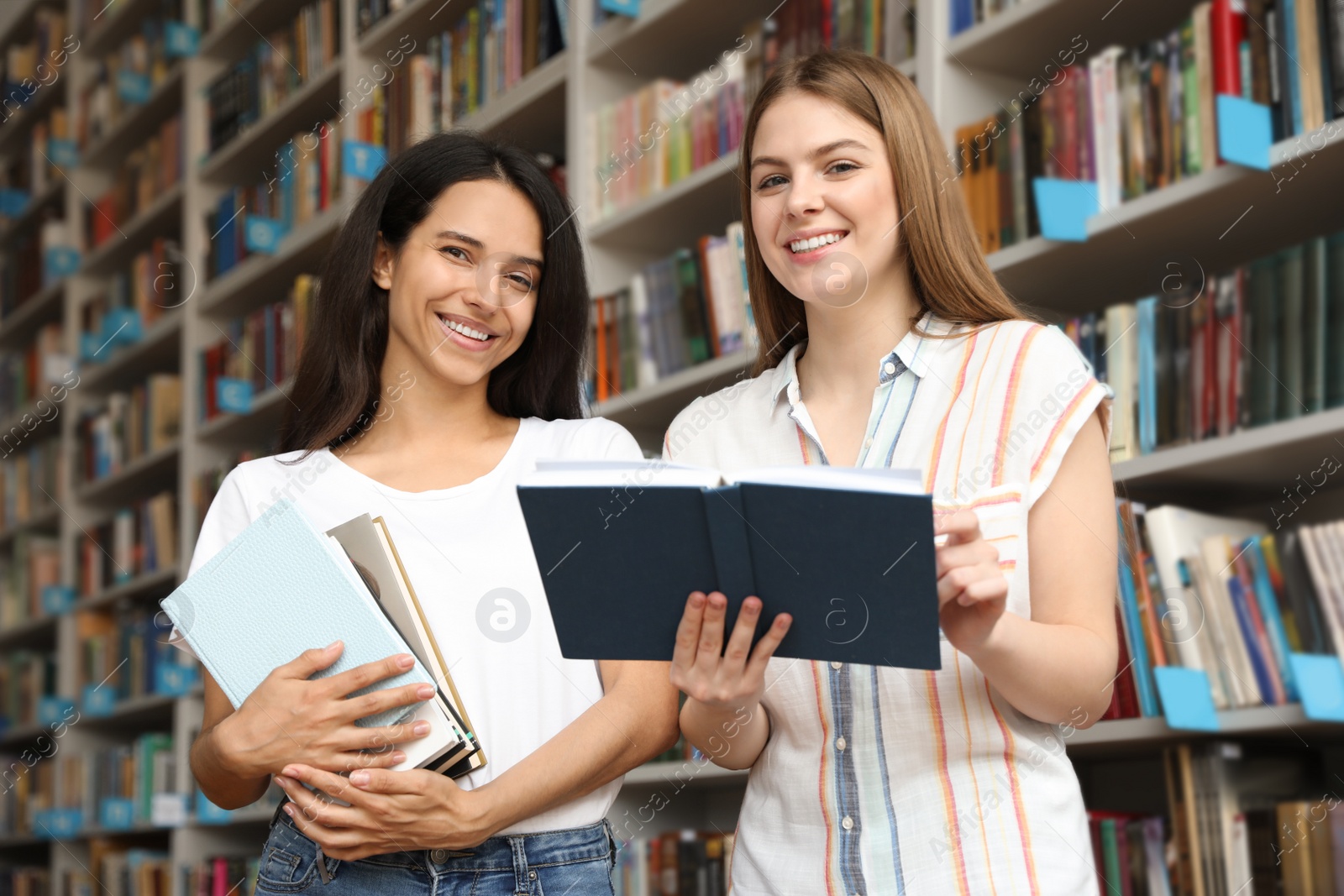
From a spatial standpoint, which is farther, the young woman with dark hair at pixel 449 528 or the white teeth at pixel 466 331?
the white teeth at pixel 466 331

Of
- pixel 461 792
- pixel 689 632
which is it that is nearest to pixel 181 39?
pixel 461 792

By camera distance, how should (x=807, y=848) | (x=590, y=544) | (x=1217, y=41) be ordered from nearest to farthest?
(x=590, y=544) < (x=807, y=848) < (x=1217, y=41)

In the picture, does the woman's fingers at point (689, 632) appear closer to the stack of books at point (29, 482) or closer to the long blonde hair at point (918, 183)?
the long blonde hair at point (918, 183)

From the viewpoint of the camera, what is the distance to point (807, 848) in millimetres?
1166

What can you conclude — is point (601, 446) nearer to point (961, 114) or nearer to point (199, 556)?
point (199, 556)

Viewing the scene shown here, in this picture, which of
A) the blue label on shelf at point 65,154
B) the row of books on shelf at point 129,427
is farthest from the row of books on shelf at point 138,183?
the row of books on shelf at point 129,427

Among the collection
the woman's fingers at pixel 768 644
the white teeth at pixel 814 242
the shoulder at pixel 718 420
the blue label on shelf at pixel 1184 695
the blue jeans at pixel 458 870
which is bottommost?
the blue jeans at pixel 458 870

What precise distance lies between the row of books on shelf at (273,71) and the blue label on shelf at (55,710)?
2.00 m

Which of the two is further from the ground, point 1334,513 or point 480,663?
point 1334,513

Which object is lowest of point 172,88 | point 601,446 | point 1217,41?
point 601,446

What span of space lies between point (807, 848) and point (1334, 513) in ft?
3.71

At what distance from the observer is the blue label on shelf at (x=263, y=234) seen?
12.0 feet

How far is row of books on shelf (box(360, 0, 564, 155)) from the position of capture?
9.98 feet

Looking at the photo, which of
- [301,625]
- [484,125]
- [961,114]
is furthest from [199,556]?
[484,125]
